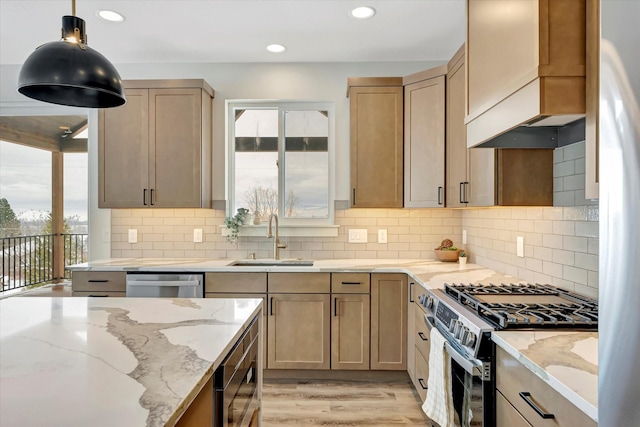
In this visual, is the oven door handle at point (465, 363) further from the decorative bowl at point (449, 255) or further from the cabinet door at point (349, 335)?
the decorative bowl at point (449, 255)

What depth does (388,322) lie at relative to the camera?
297cm

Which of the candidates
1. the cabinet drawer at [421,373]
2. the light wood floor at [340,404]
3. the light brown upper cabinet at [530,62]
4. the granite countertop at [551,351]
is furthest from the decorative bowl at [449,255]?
the light brown upper cabinet at [530,62]

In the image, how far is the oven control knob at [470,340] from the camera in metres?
1.45

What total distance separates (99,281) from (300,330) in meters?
1.62

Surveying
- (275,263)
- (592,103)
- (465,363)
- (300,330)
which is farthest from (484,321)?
(275,263)

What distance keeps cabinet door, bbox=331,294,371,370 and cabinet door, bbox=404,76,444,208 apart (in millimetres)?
944

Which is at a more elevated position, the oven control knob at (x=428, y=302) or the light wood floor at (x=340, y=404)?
the oven control knob at (x=428, y=302)

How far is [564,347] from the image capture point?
3.97 ft

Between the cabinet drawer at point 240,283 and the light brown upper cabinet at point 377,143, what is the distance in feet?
3.34

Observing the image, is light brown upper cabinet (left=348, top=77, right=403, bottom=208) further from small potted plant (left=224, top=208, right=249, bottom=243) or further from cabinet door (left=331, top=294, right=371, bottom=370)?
small potted plant (left=224, top=208, right=249, bottom=243)

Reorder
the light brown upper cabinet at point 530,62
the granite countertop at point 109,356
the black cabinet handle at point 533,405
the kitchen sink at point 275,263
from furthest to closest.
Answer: the kitchen sink at point 275,263
the light brown upper cabinet at point 530,62
the black cabinet handle at point 533,405
the granite countertop at point 109,356

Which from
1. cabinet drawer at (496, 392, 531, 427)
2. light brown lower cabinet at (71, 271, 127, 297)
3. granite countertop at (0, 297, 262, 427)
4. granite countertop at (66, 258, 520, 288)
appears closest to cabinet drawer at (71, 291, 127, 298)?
light brown lower cabinet at (71, 271, 127, 297)

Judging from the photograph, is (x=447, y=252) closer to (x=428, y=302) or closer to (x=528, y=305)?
(x=428, y=302)

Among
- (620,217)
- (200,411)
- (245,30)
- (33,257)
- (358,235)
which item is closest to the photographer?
(620,217)
